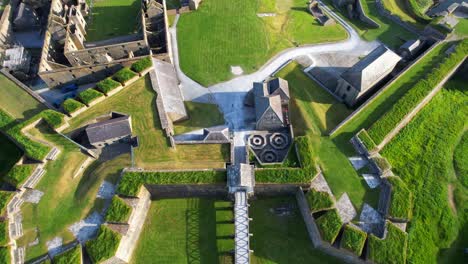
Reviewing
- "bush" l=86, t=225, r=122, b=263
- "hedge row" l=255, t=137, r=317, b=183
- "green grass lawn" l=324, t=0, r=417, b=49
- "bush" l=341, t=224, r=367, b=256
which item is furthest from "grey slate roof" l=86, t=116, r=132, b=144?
"green grass lawn" l=324, t=0, r=417, b=49

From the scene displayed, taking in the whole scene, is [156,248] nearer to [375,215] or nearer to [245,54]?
[375,215]

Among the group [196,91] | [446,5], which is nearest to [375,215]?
[196,91]

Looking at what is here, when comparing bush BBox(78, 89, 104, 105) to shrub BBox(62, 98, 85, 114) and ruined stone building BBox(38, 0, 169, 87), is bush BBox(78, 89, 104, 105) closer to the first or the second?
shrub BBox(62, 98, 85, 114)

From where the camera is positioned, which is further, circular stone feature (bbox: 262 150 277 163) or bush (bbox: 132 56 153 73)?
bush (bbox: 132 56 153 73)

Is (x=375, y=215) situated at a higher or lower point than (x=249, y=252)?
higher

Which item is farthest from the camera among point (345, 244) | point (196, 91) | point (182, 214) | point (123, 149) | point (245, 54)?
point (245, 54)

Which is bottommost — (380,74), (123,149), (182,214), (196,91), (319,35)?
(182,214)
